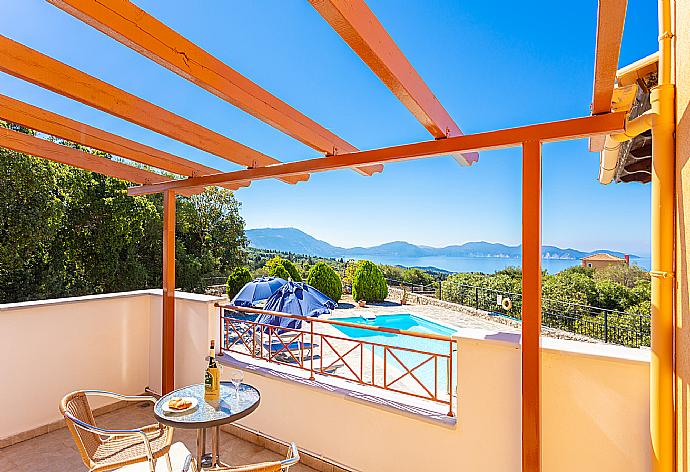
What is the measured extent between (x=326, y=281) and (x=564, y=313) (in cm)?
777

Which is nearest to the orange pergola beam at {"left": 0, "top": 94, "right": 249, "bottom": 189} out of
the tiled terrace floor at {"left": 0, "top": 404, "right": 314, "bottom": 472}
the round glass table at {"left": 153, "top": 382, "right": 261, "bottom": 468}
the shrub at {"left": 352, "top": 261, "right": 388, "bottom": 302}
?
the round glass table at {"left": 153, "top": 382, "right": 261, "bottom": 468}

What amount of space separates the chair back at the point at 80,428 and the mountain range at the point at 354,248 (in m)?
25.1

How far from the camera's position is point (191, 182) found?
4023 millimetres

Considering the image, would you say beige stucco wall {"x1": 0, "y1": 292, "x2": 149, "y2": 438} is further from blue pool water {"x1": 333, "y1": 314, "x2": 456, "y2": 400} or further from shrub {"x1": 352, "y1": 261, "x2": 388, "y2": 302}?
shrub {"x1": 352, "y1": 261, "x2": 388, "y2": 302}

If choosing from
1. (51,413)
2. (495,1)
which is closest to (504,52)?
(495,1)

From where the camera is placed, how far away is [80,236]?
11.1 m

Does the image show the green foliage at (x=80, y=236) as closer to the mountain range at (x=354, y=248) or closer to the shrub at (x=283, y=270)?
the shrub at (x=283, y=270)

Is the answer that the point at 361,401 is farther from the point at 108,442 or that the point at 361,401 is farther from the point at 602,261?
the point at 602,261

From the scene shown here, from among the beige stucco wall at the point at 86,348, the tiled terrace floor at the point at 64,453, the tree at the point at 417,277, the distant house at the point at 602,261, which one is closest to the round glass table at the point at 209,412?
the tiled terrace floor at the point at 64,453

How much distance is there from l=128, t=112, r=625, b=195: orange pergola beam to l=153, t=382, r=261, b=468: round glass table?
5.90 feet

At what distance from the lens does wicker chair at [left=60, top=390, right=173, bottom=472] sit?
2.39m

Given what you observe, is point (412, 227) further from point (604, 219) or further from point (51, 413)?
point (51, 413)

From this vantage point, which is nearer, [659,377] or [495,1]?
[659,377]

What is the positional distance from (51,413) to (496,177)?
26585 mm
